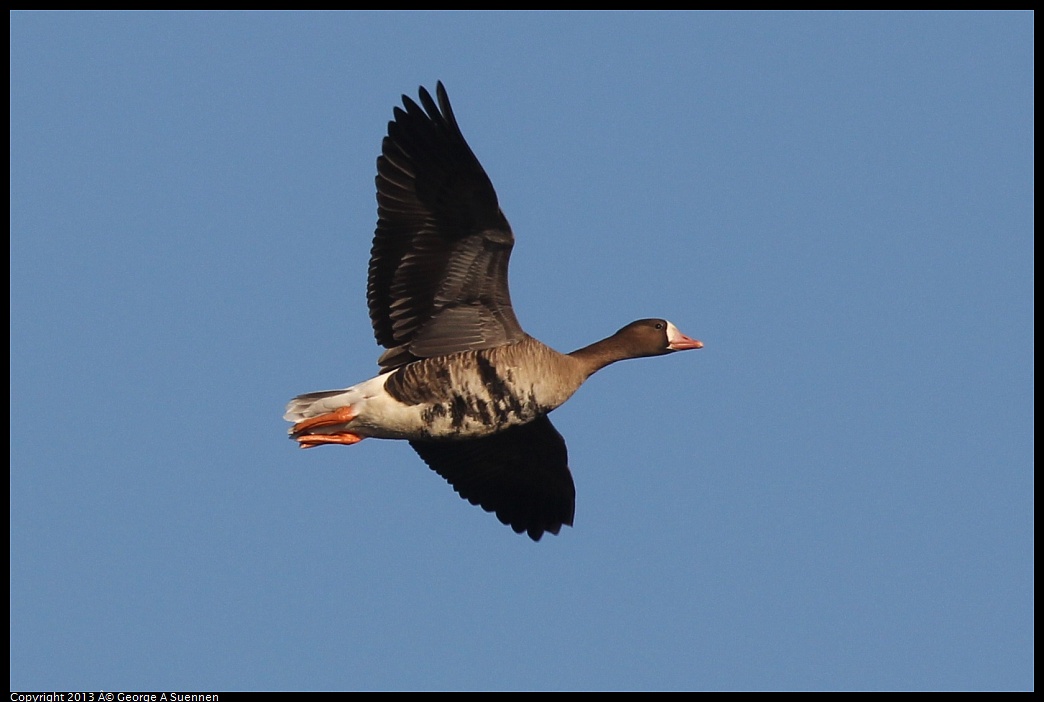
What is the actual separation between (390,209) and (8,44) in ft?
16.1

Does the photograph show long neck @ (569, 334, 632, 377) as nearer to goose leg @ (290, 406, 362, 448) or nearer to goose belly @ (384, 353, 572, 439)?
goose belly @ (384, 353, 572, 439)

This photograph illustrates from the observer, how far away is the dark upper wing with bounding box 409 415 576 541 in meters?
15.0

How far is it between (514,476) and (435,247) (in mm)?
3254

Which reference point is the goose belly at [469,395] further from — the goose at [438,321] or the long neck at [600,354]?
the long neck at [600,354]

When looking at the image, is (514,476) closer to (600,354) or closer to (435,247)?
(600,354)

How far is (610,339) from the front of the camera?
13.9 m

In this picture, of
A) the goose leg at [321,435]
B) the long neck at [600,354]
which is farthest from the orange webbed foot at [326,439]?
the long neck at [600,354]

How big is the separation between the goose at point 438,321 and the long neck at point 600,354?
20mm

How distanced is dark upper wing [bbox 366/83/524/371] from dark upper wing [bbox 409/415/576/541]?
201cm

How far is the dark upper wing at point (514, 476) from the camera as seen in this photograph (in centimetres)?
1498

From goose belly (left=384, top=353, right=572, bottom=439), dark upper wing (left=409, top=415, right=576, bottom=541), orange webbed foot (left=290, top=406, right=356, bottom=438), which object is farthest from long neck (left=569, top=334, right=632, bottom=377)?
orange webbed foot (left=290, top=406, right=356, bottom=438)

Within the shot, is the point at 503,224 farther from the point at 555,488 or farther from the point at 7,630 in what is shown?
Answer: the point at 7,630

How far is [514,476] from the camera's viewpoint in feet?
49.9
